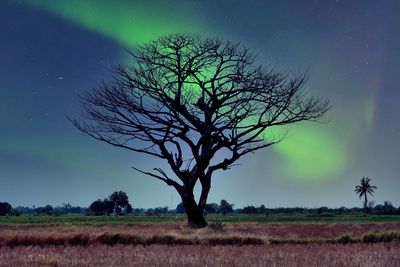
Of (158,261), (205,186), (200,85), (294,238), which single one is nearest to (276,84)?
(200,85)

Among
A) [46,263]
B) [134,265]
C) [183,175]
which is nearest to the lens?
[134,265]

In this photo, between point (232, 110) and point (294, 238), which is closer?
point (294, 238)

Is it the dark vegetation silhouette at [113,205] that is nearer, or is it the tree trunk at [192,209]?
the tree trunk at [192,209]

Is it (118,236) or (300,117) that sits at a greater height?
(300,117)

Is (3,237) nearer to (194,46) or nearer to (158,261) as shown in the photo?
(158,261)

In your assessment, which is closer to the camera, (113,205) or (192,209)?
(192,209)

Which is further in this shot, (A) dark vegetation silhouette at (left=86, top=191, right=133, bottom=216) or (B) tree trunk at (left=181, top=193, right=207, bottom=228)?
(A) dark vegetation silhouette at (left=86, top=191, right=133, bottom=216)

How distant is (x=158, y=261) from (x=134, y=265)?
1.95ft

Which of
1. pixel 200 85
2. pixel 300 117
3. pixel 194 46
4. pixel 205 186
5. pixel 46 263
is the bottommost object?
pixel 46 263

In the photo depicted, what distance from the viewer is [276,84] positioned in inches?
838

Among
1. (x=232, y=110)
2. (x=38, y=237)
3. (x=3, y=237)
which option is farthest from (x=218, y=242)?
(x=232, y=110)

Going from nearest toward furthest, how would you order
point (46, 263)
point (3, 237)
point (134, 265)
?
point (134, 265)
point (46, 263)
point (3, 237)

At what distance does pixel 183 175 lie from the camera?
2058cm

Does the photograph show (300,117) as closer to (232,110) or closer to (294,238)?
(232,110)
